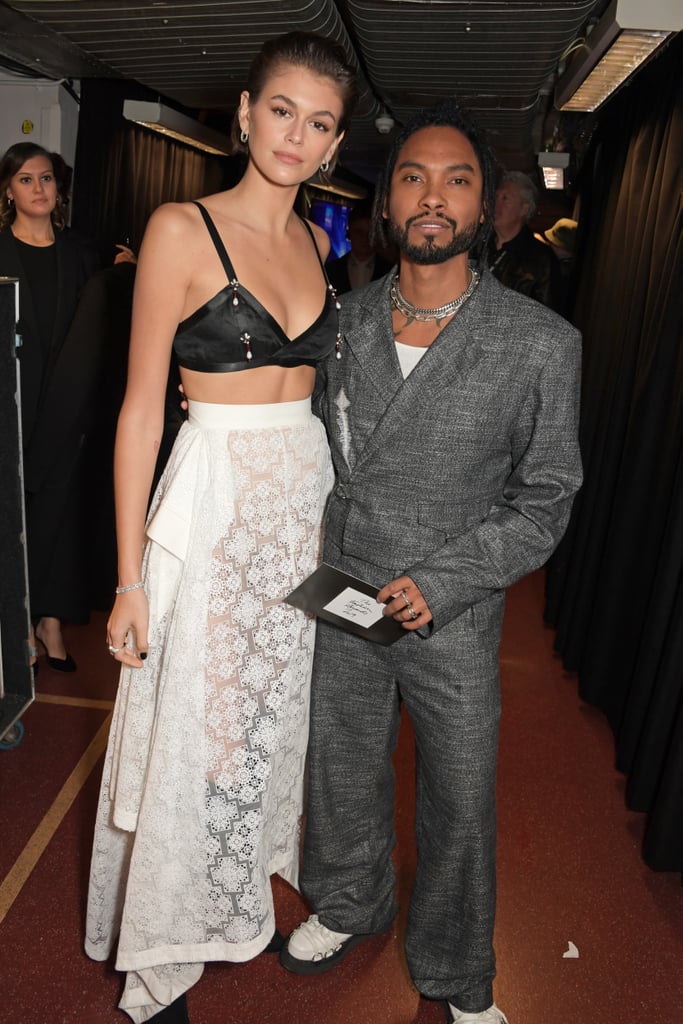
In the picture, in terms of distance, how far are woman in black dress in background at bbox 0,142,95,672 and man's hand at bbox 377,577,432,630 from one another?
2.15 metres

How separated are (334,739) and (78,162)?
4.61 m

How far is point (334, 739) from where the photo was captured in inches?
81.2

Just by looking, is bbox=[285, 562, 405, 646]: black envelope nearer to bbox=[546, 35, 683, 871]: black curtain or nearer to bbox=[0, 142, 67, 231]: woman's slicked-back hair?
bbox=[546, 35, 683, 871]: black curtain

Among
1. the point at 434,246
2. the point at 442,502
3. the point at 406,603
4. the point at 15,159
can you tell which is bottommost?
the point at 406,603

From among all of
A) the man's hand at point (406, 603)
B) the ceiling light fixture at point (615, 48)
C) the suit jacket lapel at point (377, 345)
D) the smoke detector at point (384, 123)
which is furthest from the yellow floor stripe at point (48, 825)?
the smoke detector at point (384, 123)

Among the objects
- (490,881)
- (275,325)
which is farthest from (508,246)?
(490,881)

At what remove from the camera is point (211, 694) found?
179cm

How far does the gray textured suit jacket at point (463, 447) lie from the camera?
1.74 m

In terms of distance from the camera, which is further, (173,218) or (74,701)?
(74,701)

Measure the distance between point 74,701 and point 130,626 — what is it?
191 centimetres

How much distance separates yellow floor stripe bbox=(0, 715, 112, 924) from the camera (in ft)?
7.81

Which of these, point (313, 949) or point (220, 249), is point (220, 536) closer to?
point (220, 249)

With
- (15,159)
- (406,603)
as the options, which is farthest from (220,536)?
(15,159)

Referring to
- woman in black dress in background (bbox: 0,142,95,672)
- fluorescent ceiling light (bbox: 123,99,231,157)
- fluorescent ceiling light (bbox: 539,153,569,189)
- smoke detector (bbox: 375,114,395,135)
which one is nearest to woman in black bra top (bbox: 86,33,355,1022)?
woman in black dress in background (bbox: 0,142,95,672)
